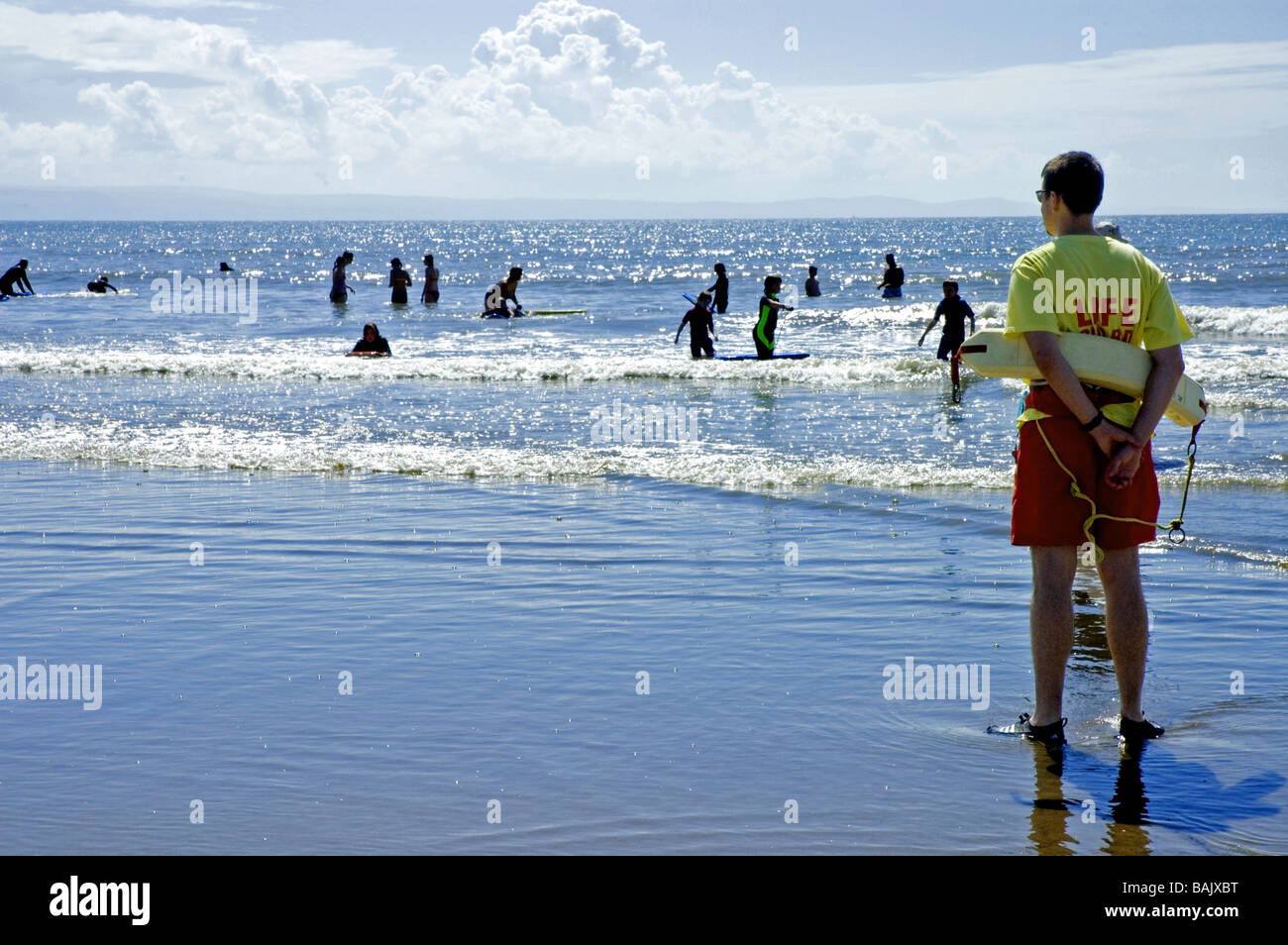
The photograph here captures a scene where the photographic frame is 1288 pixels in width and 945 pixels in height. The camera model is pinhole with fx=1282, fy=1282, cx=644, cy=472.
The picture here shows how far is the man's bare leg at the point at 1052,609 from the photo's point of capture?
4.07 meters

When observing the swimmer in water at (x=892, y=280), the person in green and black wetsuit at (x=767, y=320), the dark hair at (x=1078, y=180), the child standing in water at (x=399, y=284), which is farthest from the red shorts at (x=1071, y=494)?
the swimmer in water at (x=892, y=280)

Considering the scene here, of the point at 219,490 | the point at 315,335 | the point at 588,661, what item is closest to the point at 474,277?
the point at 315,335

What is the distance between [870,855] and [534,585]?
11.4ft

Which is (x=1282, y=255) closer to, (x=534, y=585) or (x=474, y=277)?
(x=474, y=277)

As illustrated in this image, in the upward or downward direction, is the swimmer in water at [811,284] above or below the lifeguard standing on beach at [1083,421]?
above

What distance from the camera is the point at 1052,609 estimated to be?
4.09 m

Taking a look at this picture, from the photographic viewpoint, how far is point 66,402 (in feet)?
54.8

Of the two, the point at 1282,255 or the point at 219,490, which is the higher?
the point at 1282,255

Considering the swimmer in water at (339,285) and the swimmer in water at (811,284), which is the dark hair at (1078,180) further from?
the swimmer in water at (811,284)

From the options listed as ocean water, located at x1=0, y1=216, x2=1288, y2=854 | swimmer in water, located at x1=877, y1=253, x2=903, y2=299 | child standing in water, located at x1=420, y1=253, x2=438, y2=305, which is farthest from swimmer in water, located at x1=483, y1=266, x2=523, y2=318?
ocean water, located at x1=0, y1=216, x2=1288, y2=854

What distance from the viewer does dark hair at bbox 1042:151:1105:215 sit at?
13.1 ft

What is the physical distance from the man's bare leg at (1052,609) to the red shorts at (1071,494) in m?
0.08

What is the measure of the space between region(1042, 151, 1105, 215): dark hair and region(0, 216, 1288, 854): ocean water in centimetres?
176

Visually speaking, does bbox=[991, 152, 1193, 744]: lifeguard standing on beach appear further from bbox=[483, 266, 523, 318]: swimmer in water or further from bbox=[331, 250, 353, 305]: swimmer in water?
bbox=[331, 250, 353, 305]: swimmer in water
